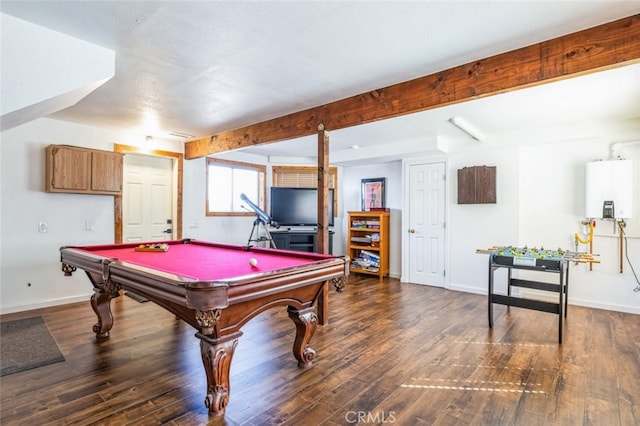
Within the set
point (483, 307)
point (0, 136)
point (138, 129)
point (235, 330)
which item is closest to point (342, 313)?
point (483, 307)

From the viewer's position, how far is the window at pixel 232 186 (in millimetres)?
5828

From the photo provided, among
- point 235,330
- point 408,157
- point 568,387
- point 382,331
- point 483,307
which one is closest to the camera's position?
point 235,330

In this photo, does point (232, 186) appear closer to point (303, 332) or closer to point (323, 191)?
point (323, 191)

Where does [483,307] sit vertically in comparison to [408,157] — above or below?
below

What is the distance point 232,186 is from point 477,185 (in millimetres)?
4179

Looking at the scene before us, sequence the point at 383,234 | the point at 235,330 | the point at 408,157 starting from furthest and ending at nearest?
1. the point at 383,234
2. the point at 408,157
3. the point at 235,330

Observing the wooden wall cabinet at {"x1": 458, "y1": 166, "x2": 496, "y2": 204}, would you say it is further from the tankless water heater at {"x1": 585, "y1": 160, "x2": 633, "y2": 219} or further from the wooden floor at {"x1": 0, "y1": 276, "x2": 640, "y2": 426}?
the wooden floor at {"x1": 0, "y1": 276, "x2": 640, "y2": 426}

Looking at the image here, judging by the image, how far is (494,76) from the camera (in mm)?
2439

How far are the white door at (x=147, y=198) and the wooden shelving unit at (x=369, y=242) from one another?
3.33 metres

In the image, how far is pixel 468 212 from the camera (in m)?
5.14

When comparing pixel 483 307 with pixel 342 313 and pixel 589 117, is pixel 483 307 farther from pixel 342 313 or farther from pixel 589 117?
pixel 589 117

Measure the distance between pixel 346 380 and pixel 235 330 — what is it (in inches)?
36.7

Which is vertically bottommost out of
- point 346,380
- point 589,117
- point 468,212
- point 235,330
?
point 346,380

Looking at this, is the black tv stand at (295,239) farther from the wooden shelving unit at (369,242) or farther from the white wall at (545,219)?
the white wall at (545,219)
